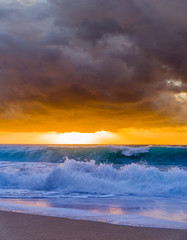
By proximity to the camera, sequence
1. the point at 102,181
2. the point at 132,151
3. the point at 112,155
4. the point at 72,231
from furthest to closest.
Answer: the point at 132,151, the point at 112,155, the point at 102,181, the point at 72,231

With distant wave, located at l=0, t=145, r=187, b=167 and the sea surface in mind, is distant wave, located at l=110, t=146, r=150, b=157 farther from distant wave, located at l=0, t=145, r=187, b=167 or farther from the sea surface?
the sea surface

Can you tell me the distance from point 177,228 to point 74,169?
21.8ft

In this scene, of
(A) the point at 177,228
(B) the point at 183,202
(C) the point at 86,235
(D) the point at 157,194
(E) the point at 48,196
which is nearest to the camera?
(C) the point at 86,235

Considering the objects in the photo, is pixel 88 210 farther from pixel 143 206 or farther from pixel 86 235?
pixel 86 235

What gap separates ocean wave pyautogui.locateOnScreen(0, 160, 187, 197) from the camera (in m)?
9.08

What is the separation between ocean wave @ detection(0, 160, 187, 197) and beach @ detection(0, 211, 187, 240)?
160 inches

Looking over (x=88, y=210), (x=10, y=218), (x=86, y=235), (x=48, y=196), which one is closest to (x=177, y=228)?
(x=86, y=235)

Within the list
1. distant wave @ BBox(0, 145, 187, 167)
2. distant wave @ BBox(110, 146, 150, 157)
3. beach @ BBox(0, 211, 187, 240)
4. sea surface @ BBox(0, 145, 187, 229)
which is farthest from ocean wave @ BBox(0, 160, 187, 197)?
distant wave @ BBox(110, 146, 150, 157)

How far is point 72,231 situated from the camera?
4207 millimetres

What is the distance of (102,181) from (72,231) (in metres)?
5.65

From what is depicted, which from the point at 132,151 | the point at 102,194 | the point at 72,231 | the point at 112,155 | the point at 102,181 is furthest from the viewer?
the point at 132,151

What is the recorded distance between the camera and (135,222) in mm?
4781

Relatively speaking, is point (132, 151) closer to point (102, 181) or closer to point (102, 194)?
point (102, 181)

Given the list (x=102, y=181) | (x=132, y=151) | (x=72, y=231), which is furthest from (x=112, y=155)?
(x=72, y=231)
